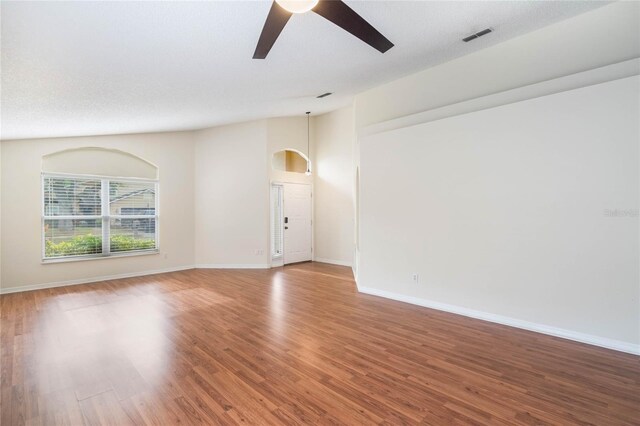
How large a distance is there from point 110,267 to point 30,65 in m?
4.50

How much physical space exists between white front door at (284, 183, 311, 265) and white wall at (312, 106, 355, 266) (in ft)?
0.89

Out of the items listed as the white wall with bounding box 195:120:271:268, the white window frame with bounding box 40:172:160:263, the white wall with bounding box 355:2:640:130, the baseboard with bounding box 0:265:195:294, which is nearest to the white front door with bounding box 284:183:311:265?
the white wall with bounding box 195:120:271:268

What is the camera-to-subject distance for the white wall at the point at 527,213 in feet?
9.70

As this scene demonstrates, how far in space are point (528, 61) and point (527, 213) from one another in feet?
5.99

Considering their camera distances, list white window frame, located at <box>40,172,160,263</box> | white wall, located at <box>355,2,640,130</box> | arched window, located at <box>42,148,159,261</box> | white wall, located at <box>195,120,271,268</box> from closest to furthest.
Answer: white wall, located at <box>355,2,640,130</box> → white window frame, located at <box>40,172,160,263</box> → arched window, located at <box>42,148,159,261</box> → white wall, located at <box>195,120,271,268</box>

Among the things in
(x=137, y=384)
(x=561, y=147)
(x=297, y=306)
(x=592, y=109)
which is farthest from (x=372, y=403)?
(x=592, y=109)

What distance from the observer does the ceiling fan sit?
195cm

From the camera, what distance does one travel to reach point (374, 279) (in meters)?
4.98

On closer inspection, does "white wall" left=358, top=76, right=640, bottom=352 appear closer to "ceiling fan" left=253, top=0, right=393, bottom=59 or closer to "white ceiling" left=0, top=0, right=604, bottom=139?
"white ceiling" left=0, top=0, right=604, bottom=139

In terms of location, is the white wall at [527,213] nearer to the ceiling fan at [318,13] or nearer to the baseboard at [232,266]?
the ceiling fan at [318,13]

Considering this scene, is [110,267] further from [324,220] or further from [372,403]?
[372,403]

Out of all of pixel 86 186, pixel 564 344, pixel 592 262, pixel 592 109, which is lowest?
pixel 564 344

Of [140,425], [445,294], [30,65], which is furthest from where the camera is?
[445,294]

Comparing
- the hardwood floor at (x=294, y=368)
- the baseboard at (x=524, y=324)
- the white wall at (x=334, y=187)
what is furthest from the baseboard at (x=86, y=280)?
the baseboard at (x=524, y=324)
